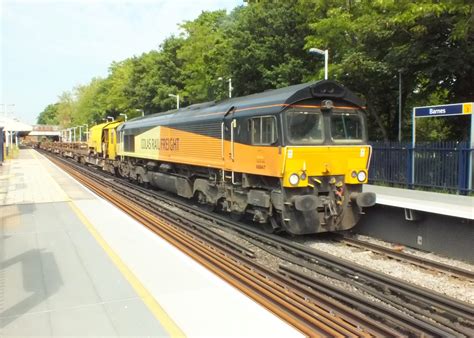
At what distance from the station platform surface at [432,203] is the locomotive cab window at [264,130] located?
9.77ft

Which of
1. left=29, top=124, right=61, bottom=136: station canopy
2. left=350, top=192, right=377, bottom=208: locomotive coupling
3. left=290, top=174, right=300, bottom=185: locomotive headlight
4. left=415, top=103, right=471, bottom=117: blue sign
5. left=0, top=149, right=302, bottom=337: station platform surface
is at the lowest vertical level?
left=0, top=149, right=302, bottom=337: station platform surface

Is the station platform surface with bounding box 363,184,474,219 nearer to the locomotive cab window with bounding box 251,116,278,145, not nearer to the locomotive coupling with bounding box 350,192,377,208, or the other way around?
the locomotive coupling with bounding box 350,192,377,208

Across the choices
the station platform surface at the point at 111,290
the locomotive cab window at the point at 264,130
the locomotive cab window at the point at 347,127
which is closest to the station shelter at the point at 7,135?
the station platform surface at the point at 111,290

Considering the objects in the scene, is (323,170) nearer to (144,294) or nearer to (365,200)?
(365,200)

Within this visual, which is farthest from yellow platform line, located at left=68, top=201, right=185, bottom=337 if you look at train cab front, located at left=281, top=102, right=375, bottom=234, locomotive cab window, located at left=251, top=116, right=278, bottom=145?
locomotive cab window, located at left=251, top=116, right=278, bottom=145

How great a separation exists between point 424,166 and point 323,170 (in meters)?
5.47

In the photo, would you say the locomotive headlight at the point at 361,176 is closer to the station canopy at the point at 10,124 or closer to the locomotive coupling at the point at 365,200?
the locomotive coupling at the point at 365,200

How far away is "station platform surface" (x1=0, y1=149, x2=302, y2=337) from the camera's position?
514cm

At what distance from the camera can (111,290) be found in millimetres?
6254

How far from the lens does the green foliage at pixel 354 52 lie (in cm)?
1656

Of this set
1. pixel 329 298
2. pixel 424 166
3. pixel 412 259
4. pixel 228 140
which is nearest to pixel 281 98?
pixel 228 140

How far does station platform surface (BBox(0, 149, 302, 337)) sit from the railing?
8189 mm

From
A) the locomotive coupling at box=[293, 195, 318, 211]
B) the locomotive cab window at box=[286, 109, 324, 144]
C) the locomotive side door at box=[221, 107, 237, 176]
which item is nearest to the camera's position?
the locomotive coupling at box=[293, 195, 318, 211]

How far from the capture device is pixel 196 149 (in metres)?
14.1
